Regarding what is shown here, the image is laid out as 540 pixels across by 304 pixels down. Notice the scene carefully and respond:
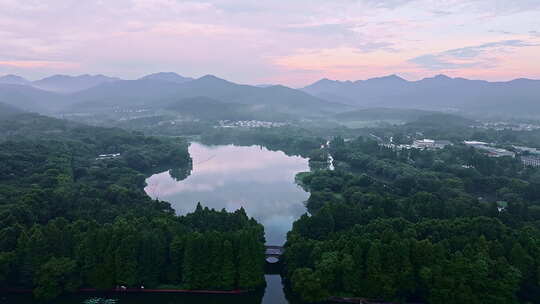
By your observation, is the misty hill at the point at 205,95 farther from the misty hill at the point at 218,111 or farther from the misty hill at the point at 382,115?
the misty hill at the point at 382,115

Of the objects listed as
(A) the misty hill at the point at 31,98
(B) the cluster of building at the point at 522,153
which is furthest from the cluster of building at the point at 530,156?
(A) the misty hill at the point at 31,98

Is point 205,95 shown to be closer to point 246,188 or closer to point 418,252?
point 246,188

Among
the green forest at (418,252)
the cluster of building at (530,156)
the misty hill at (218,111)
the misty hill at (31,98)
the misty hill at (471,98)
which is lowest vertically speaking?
the green forest at (418,252)

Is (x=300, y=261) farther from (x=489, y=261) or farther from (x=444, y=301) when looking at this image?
(x=489, y=261)

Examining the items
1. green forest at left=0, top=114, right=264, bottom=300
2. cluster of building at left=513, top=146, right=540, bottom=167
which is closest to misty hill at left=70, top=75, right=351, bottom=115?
cluster of building at left=513, top=146, right=540, bottom=167

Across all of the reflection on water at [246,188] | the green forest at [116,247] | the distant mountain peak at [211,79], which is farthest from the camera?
the distant mountain peak at [211,79]

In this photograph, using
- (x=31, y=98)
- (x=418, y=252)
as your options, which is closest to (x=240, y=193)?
(x=418, y=252)

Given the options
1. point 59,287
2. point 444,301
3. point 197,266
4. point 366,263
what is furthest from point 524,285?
point 59,287

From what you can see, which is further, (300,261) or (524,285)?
(300,261)
